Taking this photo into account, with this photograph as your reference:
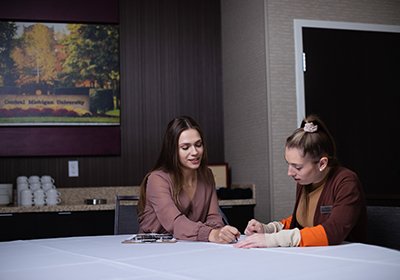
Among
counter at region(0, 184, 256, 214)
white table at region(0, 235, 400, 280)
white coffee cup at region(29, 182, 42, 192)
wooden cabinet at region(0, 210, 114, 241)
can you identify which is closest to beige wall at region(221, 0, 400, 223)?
counter at region(0, 184, 256, 214)

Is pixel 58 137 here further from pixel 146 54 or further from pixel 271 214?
pixel 271 214

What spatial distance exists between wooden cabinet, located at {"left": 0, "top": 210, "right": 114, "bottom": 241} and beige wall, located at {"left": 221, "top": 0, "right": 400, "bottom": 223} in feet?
3.60

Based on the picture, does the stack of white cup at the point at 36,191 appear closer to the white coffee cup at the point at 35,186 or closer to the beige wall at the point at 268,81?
the white coffee cup at the point at 35,186

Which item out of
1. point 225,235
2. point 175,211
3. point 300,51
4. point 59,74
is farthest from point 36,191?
point 225,235

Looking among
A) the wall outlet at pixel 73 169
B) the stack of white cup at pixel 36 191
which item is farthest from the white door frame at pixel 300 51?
the stack of white cup at pixel 36 191

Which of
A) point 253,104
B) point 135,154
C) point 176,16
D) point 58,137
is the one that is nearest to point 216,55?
point 176,16

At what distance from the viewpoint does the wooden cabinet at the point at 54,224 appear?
3787mm

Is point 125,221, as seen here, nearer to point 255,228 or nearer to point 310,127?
point 255,228

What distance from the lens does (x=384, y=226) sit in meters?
2.15

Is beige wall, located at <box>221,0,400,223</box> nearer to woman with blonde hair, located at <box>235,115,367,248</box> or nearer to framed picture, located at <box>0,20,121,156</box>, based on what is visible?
framed picture, located at <box>0,20,121,156</box>

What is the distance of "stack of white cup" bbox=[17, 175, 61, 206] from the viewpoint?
3953 millimetres

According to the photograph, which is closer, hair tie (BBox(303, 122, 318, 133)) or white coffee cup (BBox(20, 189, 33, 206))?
hair tie (BBox(303, 122, 318, 133))

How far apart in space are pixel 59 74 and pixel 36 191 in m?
0.93

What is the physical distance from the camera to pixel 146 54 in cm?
455
